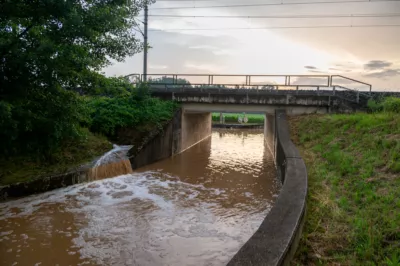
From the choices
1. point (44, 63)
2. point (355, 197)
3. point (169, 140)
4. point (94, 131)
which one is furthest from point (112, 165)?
point (355, 197)

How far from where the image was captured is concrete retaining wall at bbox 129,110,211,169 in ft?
41.7

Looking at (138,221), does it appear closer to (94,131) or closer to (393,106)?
(94,131)

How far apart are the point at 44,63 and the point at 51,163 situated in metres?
5.18

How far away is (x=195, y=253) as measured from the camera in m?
5.39


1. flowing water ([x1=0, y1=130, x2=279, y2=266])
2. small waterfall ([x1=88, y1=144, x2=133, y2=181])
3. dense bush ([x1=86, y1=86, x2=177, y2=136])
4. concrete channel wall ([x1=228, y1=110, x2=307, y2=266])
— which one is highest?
dense bush ([x1=86, y1=86, x2=177, y2=136])

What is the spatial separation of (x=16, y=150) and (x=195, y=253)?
4.48m

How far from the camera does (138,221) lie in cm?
691

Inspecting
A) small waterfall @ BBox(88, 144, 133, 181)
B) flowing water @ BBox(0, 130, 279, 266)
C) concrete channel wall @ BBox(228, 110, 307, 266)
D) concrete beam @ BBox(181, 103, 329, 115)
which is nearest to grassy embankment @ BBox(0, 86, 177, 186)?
small waterfall @ BBox(88, 144, 133, 181)

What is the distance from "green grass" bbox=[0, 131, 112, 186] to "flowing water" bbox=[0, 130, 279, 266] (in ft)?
2.59

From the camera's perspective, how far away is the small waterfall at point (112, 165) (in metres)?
10.2

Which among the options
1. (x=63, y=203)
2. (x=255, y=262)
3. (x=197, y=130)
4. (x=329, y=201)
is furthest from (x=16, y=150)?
(x=197, y=130)

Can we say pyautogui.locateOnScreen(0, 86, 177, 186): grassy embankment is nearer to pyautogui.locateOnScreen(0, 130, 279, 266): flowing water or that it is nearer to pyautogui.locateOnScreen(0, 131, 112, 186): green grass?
pyautogui.locateOnScreen(0, 131, 112, 186): green grass

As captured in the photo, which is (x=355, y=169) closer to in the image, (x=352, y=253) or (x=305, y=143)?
(x=352, y=253)

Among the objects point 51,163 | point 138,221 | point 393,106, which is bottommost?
point 138,221
